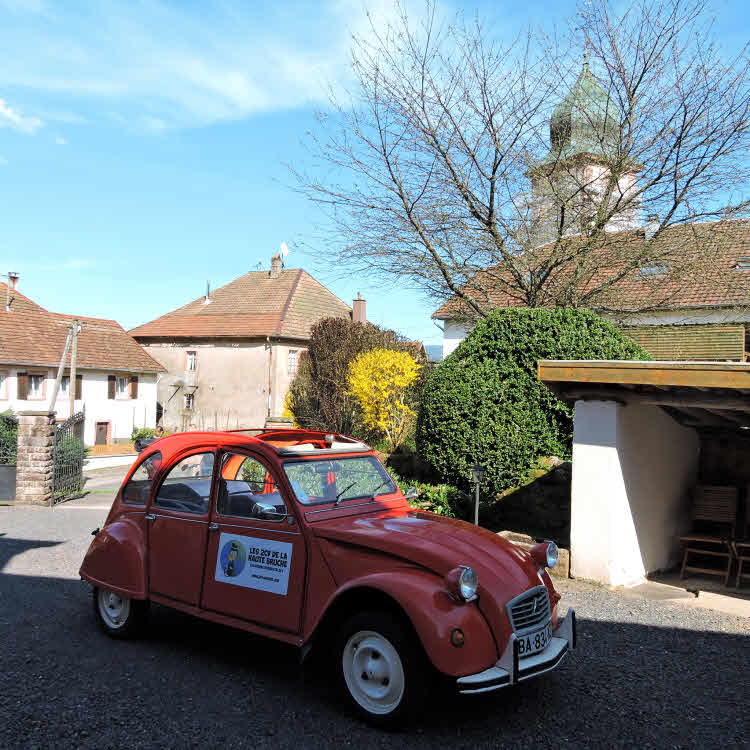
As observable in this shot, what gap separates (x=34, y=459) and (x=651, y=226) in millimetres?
14499

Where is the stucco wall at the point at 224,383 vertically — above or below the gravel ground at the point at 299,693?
above

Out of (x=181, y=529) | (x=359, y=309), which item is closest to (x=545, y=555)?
(x=181, y=529)

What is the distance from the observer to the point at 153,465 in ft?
18.6

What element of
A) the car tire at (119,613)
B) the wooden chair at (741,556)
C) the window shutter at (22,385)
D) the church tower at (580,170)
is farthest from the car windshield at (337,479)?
the window shutter at (22,385)

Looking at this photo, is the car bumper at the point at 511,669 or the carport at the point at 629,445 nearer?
the car bumper at the point at 511,669

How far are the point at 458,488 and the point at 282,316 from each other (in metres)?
28.8

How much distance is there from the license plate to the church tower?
1077cm

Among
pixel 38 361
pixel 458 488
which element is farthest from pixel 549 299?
pixel 38 361

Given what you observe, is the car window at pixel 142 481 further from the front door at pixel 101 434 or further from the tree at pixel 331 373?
the front door at pixel 101 434

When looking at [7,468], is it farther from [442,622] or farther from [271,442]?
[442,622]

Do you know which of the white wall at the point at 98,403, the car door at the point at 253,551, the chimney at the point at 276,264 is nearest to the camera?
the car door at the point at 253,551

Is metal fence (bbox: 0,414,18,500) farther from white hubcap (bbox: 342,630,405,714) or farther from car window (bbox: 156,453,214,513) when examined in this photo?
white hubcap (bbox: 342,630,405,714)

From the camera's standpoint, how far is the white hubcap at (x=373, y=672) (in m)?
3.88

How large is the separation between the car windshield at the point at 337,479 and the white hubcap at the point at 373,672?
1.06 m
